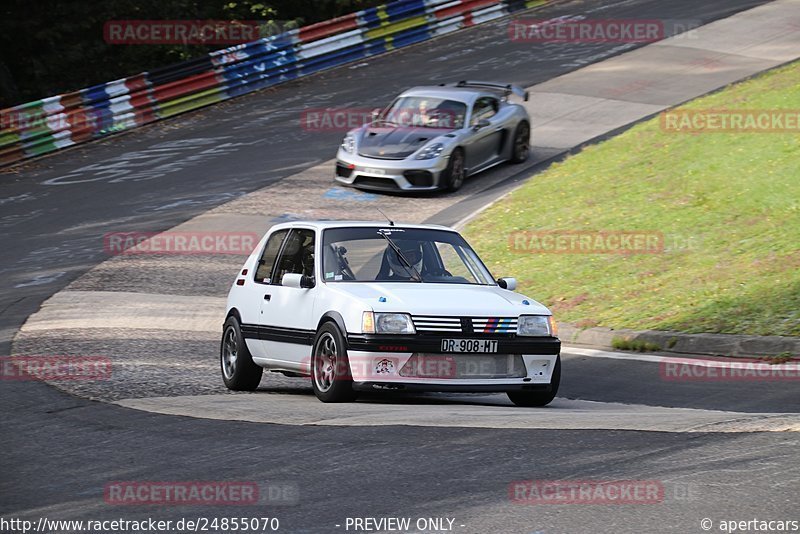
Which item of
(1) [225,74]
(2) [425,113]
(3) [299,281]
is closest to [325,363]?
(3) [299,281]

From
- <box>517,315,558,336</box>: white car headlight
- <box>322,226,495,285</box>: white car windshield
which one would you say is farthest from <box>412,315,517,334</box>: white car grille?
<box>322,226,495,285</box>: white car windshield

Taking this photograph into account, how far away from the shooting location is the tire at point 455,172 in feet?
69.1

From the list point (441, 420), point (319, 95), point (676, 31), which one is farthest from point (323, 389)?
point (676, 31)

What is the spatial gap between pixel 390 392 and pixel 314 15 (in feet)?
97.6

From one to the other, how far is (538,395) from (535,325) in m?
0.60

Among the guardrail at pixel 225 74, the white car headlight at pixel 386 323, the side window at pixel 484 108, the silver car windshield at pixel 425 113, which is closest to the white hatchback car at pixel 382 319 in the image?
the white car headlight at pixel 386 323

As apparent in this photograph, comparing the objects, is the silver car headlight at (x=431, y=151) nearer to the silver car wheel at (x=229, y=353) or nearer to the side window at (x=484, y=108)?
the side window at (x=484, y=108)

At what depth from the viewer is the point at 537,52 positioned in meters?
32.4

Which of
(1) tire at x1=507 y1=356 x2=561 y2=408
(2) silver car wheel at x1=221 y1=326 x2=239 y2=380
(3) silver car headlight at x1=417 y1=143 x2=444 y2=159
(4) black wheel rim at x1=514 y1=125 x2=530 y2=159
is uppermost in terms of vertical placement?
(2) silver car wheel at x1=221 y1=326 x2=239 y2=380

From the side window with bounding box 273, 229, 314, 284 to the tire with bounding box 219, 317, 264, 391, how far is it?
0.67m

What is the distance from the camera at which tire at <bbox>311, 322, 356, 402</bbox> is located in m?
9.07

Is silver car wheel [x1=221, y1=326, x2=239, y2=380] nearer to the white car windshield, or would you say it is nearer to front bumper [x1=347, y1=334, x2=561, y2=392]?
the white car windshield

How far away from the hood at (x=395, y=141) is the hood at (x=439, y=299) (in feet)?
36.7

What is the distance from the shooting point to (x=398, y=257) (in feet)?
33.4
